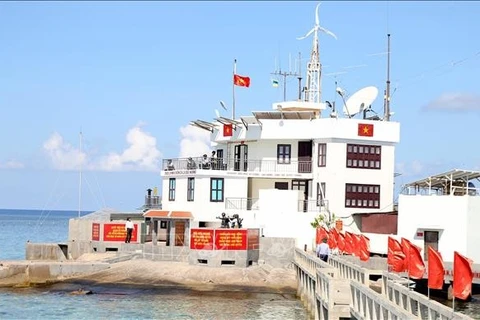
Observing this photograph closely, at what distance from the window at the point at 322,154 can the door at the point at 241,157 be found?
537 cm

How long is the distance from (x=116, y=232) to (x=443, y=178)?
19.1 m

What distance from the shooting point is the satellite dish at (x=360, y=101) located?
5381 cm

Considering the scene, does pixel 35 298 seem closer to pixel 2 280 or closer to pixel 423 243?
pixel 2 280

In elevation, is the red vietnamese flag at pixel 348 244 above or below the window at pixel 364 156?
below

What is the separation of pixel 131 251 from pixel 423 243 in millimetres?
16392

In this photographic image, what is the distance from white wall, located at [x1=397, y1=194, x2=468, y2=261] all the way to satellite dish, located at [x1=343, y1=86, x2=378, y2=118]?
11718 millimetres

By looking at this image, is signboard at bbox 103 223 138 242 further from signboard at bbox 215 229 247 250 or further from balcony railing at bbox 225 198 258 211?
signboard at bbox 215 229 247 250

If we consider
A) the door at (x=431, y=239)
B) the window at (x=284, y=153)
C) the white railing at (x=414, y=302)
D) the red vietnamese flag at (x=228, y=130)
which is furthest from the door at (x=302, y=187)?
the white railing at (x=414, y=302)

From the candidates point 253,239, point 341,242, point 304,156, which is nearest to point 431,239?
point 341,242

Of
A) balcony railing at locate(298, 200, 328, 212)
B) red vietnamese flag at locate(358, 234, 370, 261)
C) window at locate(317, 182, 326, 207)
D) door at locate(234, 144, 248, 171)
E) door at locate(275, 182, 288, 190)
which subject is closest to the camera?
red vietnamese flag at locate(358, 234, 370, 261)

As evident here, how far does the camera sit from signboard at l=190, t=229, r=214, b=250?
142ft

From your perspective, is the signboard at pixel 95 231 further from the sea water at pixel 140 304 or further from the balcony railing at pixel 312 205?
the balcony railing at pixel 312 205

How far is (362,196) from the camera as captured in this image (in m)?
52.1

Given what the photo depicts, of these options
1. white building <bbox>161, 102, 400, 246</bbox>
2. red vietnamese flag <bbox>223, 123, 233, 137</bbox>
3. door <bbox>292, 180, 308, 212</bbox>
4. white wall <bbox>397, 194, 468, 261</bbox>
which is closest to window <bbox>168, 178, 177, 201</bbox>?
white building <bbox>161, 102, 400, 246</bbox>
